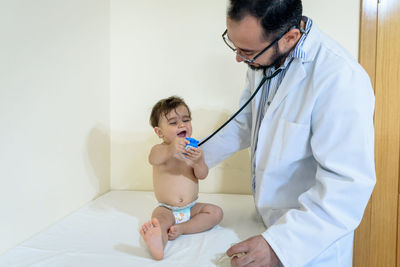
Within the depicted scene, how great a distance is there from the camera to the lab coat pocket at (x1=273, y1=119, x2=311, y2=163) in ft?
3.32

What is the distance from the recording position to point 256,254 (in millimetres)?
898

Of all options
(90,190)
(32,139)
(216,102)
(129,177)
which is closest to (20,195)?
(32,139)

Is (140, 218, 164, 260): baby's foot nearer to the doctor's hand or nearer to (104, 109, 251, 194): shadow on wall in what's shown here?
the doctor's hand

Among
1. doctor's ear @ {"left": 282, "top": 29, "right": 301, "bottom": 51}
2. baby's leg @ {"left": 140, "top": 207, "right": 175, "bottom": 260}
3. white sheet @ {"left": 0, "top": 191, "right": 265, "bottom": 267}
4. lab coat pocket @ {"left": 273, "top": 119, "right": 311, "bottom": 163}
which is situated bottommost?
white sheet @ {"left": 0, "top": 191, "right": 265, "bottom": 267}

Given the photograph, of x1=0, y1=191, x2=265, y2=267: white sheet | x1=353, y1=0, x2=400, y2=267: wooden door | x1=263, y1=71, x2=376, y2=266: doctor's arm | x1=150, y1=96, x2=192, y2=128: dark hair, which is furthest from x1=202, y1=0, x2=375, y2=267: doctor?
x1=353, y1=0, x2=400, y2=267: wooden door

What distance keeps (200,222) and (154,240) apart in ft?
0.83

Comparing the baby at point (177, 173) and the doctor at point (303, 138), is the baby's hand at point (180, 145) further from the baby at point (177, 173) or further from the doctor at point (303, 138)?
the doctor at point (303, 138)

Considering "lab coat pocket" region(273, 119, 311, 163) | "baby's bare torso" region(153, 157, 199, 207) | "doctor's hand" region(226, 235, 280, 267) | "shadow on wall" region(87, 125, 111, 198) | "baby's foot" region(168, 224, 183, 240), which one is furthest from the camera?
"shadow on wall" region(87, 125, 111, 198)

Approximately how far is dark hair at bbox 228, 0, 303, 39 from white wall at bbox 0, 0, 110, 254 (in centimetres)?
67

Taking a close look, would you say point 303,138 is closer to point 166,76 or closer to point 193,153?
point 193,153

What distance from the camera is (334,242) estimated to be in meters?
0.93

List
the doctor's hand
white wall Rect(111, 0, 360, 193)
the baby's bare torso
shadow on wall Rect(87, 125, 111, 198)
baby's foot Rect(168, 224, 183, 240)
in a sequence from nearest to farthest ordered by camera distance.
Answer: the doctor's hand
baby's foot Rect(168, 224, 183, 240)
the baby's bare torso
shadow on wall Rect(87, 125, 111, 198)
white wall Rect(111, 0, 360, 193)

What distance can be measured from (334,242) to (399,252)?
102 centimetres

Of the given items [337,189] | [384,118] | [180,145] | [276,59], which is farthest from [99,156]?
[384,118]
